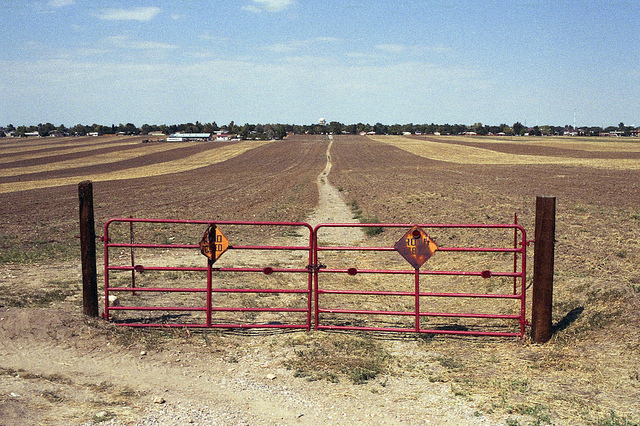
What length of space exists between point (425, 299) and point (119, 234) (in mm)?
10560

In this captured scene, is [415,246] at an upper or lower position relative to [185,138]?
lower

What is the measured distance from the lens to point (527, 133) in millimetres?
181250

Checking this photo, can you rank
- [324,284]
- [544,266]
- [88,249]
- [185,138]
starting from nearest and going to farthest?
[544,266]
[88,249]
[324,284]
[185,138]

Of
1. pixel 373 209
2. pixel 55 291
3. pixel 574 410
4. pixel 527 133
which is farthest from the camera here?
pixel 527 133

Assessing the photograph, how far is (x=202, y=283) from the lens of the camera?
38.4ft

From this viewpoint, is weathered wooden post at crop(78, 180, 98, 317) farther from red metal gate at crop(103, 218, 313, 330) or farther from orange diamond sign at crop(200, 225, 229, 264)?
orange diamond sign at crop(200, 225, 229, 264)

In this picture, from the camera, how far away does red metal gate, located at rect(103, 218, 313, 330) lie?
8.64 metres

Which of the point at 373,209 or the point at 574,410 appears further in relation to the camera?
the point at 373,209

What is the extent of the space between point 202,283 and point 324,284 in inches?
95.2

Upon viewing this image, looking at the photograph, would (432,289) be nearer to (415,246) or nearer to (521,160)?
(415,246)

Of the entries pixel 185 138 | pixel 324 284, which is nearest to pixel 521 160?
pixel 324 284

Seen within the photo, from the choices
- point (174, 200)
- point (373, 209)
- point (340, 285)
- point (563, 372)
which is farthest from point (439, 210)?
point (563, 372)

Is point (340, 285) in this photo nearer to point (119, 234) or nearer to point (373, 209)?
point (119, 234)

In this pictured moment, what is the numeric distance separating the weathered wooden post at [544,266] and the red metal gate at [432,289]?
213 millimetres
